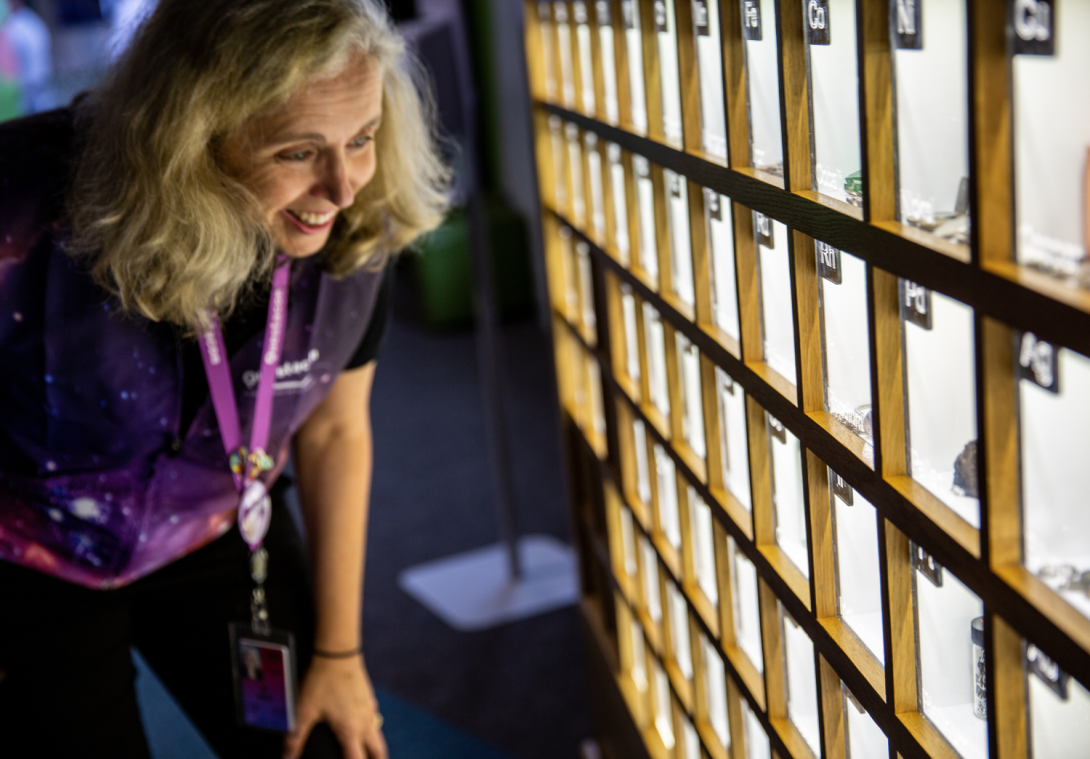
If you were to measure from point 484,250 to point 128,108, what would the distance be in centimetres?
159

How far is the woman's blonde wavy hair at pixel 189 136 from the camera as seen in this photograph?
1.12 metres

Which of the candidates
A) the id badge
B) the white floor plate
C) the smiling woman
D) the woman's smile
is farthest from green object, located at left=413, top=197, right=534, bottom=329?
the woman's smile

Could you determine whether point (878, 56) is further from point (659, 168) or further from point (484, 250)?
point (484, 250)

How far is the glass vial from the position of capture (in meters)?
0.69

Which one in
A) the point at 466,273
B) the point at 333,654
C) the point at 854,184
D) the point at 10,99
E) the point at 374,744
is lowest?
the point at 466,273

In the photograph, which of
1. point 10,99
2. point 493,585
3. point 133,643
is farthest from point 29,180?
point 10,99

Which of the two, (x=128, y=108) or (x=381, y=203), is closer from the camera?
(x=128, y=108)

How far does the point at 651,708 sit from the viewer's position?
164 centimetres

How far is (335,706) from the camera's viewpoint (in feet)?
4.81

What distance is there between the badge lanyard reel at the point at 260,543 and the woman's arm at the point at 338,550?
0.05 m

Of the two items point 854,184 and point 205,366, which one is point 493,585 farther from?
point 854,184

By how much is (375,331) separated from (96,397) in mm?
374

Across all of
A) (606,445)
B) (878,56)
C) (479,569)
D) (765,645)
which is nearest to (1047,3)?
(878,56)

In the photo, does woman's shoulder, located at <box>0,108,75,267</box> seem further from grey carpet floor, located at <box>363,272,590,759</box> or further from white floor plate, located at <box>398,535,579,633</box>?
white floor plate, located at <box>398,535,579,633</box>
